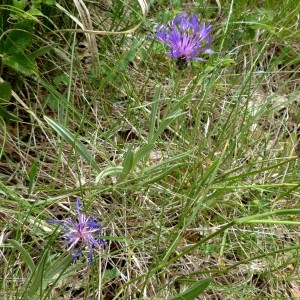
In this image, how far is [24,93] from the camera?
1.45m

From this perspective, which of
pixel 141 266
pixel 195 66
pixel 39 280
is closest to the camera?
pixel 39 280

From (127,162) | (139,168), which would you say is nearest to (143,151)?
(127,162)

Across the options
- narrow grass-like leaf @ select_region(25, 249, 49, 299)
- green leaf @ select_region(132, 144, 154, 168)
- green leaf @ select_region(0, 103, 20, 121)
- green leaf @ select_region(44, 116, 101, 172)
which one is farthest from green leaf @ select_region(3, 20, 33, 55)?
narrow grass-like leaf @ select_region(25, 249, 49, 299)

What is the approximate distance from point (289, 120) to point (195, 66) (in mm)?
332

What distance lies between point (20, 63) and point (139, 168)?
35 centimetres

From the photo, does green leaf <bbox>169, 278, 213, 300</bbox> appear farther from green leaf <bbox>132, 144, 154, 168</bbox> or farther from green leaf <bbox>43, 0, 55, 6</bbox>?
green leaf <bbox>43, 0, 55, 6</bbox>

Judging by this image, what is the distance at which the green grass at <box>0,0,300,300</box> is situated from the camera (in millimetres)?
1167

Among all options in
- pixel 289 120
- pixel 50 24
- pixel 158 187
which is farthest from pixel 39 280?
pixel 289 120

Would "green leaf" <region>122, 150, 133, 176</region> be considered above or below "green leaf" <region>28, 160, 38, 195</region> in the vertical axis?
below

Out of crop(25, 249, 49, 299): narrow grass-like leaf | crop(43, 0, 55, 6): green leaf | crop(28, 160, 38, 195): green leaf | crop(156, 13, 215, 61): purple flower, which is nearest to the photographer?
crop(25, 249, 49, 299): narrow grass-like leaf

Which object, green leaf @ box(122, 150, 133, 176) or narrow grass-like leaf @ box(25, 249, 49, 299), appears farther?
green leaf @ box(122, 150, 133, 176)

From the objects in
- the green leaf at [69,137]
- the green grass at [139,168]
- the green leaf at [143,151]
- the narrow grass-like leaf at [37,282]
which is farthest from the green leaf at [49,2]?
the narrow grass-like leaf at [37,282]

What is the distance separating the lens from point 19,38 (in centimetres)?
134

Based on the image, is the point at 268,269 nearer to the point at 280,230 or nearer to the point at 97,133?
the point at 280,230
